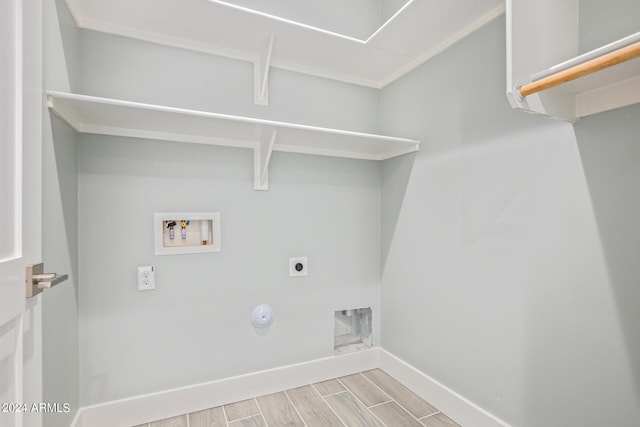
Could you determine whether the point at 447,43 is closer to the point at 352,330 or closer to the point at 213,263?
the point at 213,263

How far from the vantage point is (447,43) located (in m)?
1.62

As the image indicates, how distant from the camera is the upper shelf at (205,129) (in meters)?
1.25

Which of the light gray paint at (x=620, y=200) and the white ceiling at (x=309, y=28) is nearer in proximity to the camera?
the light gray paint at (x=620, y=200)

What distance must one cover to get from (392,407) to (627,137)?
Answer: 159cm

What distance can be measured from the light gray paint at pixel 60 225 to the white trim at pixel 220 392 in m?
0.17

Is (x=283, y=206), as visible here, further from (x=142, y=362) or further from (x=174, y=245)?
(x=142, y=362)

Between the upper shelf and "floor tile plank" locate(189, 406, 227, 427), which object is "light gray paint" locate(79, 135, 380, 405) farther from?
"floor tile plank" locate(189, 406, 227, 427)

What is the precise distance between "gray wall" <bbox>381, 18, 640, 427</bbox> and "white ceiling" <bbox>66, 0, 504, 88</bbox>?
126mm

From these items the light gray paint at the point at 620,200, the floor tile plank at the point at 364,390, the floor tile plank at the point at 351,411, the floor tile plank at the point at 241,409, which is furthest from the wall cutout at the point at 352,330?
the light gray paint at the point at 620,200

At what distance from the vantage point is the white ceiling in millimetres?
1393

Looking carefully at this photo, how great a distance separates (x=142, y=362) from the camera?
158cm

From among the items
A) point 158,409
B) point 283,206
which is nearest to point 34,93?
point 283,206

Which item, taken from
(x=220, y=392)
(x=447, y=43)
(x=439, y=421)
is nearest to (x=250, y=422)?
(x=220, y=392)

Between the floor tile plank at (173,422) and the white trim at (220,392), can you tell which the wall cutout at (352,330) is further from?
the floor tile plank at (173,422)
